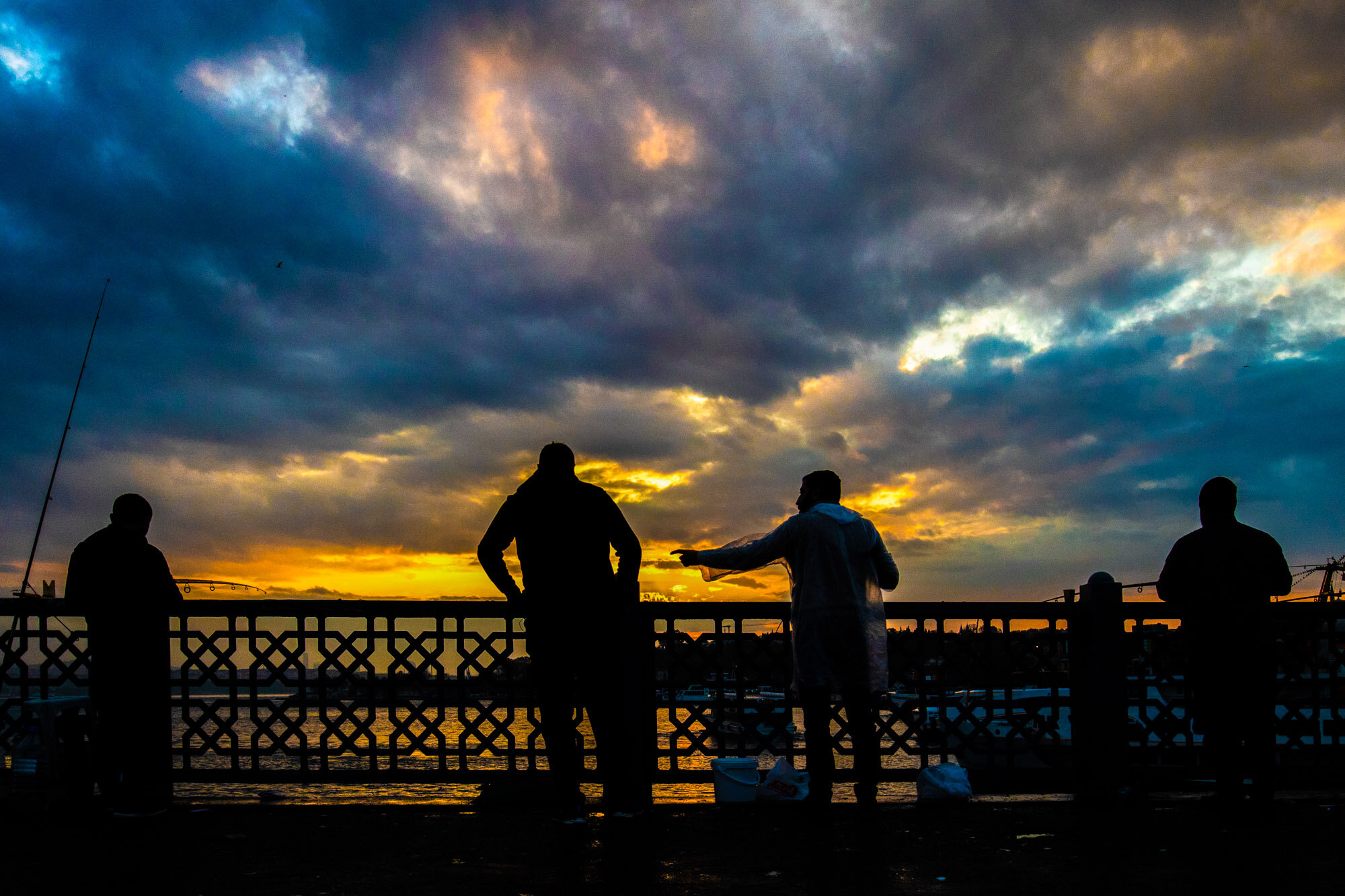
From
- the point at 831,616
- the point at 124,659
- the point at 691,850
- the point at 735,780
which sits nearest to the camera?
the point at 691,850

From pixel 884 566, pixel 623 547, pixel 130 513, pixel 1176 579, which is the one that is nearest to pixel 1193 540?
pixel 1176 579

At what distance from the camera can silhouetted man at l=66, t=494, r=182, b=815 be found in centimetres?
567

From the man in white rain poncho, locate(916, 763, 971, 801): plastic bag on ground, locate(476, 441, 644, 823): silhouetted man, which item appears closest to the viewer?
locate(476, 441, 644, 823): silhouetted man

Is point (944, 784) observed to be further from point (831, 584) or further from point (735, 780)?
point (831, 584)

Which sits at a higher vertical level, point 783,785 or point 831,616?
point 831,616

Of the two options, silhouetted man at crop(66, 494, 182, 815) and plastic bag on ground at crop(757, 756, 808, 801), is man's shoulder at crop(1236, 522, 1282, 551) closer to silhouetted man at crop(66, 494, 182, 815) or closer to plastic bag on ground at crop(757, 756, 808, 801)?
plastic bag on ground at crop(757, 756, 808, 801)

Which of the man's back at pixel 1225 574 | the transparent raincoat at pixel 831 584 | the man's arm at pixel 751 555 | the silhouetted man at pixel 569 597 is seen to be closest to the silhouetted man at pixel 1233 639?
the man's back at pixel 1225 574

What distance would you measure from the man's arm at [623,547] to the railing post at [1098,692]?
120 inches

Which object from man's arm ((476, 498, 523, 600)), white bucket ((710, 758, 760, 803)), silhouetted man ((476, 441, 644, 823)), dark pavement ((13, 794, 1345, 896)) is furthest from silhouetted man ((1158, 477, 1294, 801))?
man's arm ((476, 498, 523, 600))

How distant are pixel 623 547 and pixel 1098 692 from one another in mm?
3293

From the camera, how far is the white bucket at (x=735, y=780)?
5.92 m

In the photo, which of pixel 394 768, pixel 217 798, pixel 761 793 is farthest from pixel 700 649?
pixel 217 798

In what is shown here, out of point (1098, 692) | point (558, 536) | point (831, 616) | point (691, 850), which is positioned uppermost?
point (558, 536)

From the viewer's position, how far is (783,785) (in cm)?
585
